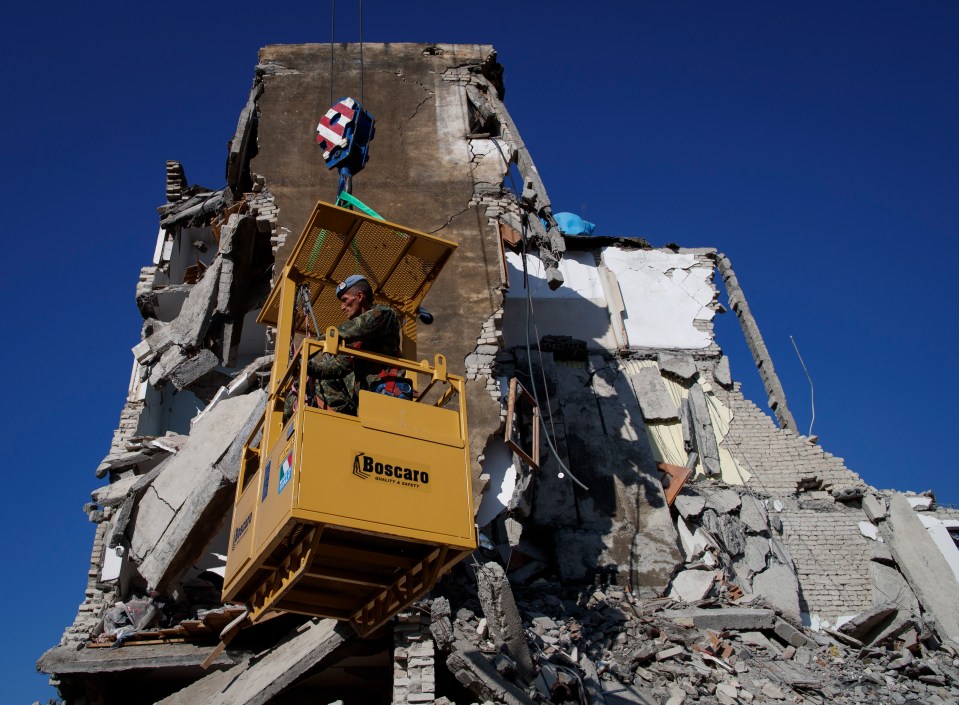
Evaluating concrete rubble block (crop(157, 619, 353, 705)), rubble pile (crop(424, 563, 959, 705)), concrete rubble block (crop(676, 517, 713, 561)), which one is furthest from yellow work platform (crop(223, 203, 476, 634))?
concrete rubble block (crop(676, 517, 713, 561))

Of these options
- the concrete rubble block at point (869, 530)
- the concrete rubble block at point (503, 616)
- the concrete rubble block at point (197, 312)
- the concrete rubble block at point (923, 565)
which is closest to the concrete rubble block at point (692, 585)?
the concrete rubble block at point (869, 530)

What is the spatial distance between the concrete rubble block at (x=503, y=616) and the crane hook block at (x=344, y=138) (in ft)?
14.6

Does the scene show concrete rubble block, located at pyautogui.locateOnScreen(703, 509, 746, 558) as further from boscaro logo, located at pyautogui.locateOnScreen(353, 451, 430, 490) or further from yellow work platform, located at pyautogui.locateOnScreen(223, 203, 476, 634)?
boscaro logo, located at pyautogui.locateOnScreen(353, 451, 430, 490)

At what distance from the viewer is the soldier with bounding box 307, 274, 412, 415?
19.1 feet

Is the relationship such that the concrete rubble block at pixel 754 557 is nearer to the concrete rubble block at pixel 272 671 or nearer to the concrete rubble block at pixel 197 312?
the concrete rubble block at pixel 272 671

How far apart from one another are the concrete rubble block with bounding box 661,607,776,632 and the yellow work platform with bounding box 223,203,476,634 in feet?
16.6

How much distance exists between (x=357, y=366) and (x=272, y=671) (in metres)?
3.52

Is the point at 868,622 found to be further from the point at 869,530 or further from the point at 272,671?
the point at 272,671

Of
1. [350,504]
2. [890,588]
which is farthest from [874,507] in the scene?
[350,504]

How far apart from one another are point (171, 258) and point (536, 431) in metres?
7.20

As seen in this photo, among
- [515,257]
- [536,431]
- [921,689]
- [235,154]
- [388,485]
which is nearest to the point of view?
[388,485]

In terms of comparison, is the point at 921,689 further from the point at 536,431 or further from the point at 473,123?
the point at 473,123

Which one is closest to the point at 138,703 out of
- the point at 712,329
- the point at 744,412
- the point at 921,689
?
the point at 921,689

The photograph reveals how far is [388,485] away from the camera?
17.5 feet
